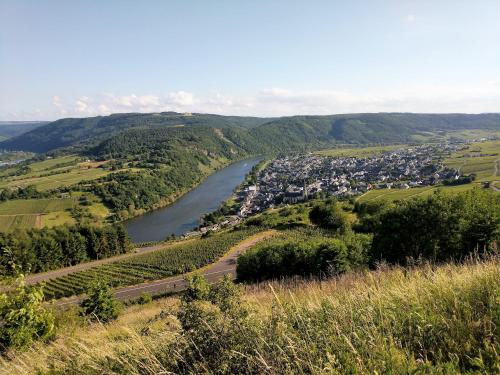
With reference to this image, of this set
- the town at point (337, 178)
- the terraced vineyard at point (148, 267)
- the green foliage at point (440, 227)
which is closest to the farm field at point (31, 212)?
the terraced vineyard at point (148, 267)

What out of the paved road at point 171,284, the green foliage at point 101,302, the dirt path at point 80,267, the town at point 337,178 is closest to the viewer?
the green foliage at point 101,302

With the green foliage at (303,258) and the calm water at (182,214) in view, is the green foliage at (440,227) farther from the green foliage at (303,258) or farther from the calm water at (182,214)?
the calm water at (182,214)

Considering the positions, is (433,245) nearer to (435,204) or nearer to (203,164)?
(435,204)

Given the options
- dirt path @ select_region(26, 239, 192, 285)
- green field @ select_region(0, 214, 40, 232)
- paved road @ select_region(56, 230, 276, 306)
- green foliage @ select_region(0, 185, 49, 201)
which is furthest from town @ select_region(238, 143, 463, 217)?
green foliage @ select_region(0, 185, 49, 201)

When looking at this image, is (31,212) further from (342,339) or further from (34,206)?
(342,339)

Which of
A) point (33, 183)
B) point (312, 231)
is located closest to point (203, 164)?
point (33, 183)

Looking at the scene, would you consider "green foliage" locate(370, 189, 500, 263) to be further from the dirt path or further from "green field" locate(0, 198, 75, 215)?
"green field" locate(0, 198, 75, 215)
